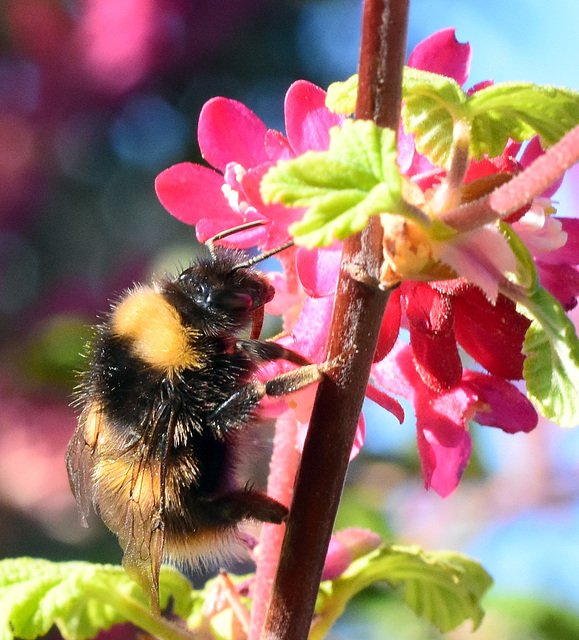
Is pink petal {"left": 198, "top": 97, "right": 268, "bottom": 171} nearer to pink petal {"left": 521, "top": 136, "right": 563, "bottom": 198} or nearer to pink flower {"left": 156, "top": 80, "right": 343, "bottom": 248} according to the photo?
pink flower {"left": 156, "top": 80, "right": 343, "bottom": 248}

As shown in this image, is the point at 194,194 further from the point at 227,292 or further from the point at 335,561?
the point at 335,561

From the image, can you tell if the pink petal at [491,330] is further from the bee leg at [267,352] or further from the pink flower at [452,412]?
the bee leg at [267,352]

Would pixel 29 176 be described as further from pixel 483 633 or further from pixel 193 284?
pixel 193 284

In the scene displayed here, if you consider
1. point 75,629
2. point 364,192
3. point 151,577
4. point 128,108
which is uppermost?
point 128,108

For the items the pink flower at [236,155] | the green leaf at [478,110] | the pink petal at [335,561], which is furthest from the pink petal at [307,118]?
the pink petal at [335,561]

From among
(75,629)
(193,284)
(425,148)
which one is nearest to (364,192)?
(425,148)

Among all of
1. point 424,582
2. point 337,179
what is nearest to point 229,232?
point 337,179
